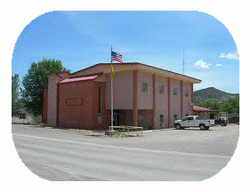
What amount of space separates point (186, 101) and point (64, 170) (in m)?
29.9

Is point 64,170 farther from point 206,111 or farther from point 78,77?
point 206,111

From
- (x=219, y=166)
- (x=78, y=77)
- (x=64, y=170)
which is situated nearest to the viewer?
(x=64, y=170)

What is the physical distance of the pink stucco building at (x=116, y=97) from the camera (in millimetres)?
27547

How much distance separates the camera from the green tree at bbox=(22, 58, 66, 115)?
42750 mm

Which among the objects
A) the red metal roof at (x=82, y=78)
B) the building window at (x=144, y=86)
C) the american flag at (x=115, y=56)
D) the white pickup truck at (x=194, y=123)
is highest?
the american flag at (x=115, y=56)

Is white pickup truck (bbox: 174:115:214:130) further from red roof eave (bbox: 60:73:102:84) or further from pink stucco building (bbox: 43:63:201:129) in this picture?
red roof eave (bbox: 60:73:102:84)

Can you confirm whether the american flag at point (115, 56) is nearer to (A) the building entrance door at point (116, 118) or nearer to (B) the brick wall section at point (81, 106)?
(B) the brick wall section at point (81, 106)

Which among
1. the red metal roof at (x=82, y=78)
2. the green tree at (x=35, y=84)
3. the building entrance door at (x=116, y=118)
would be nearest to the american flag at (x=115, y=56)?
the red metal roof at (x=82, y=78)

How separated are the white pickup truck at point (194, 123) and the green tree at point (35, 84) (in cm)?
2276

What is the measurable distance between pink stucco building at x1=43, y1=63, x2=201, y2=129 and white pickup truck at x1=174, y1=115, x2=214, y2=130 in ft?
6.20

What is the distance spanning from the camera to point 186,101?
119 feet

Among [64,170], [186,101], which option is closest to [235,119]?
[186,101]

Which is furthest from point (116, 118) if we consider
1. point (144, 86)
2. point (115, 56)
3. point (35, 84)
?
point (35, 84)

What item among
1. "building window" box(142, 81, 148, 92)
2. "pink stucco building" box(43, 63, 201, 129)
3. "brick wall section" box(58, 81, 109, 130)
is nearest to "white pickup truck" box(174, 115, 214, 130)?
"pink stucco building" box(43, 63, 201, 129)
